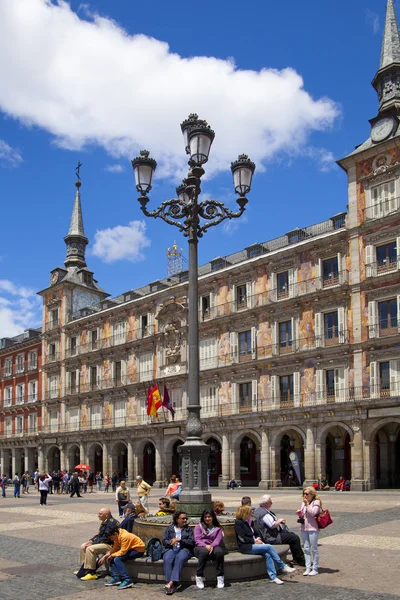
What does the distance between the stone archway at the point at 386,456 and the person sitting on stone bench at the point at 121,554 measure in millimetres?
24964

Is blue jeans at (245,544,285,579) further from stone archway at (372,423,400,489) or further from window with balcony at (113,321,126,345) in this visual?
window with balcony at (113,321,126,345)

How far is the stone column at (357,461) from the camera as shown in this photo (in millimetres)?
32375

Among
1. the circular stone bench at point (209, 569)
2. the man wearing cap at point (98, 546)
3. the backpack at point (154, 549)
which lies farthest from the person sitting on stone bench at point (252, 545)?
the man wearing cap at point (98, 546)

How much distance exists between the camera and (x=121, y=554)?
33.3 feet

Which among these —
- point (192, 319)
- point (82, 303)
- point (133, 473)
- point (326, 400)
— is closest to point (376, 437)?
point (326, 400)

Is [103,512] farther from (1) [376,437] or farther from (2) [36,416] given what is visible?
(2) [36,416]

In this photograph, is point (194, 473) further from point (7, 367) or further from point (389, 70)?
point (7, 367)

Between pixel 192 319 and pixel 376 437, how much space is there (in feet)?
81.1

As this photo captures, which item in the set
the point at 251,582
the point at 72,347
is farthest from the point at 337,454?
the point at 251,582

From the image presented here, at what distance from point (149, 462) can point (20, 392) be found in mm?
19971

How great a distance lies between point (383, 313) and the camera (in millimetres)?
33094

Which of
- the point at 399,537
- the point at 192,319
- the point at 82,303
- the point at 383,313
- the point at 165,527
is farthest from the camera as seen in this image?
the point at 82,303

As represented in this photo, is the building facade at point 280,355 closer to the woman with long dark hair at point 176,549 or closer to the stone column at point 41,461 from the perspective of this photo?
the stone column at point 41,461

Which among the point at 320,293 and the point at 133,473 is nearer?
the point at 320,293
